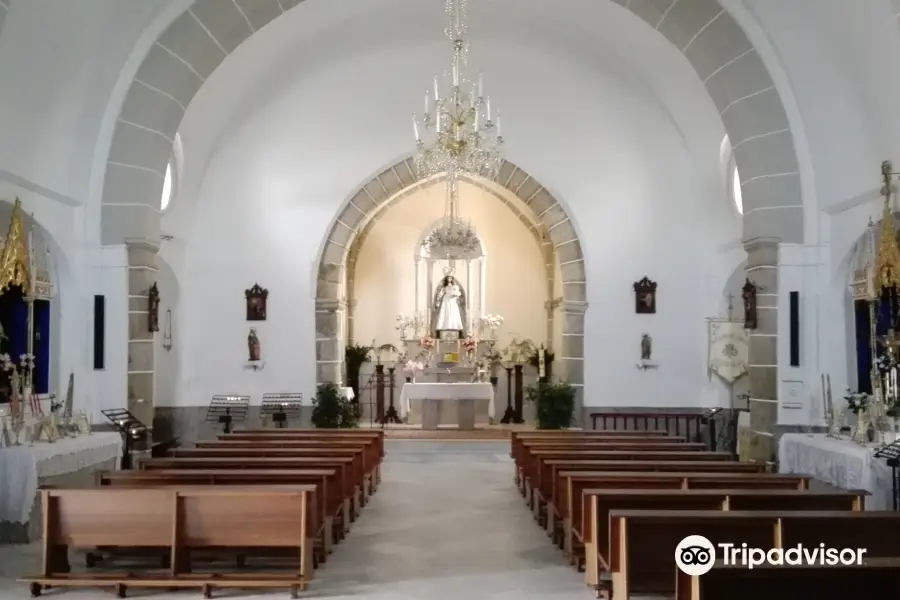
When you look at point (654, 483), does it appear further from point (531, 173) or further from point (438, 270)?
point (438, 270)

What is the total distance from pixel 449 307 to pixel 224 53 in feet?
27.5

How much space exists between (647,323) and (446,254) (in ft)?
18.2

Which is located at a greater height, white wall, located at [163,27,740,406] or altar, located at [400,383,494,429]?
white wall, located at [163,27,740,406]

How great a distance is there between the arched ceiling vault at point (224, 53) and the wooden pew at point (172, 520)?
20.4ft

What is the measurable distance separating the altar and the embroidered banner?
4431mm

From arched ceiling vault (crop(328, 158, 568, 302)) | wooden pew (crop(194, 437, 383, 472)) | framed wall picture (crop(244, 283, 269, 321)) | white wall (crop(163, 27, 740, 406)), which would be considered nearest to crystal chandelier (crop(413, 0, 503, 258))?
white wall (crop(163, 27, 740, 406))

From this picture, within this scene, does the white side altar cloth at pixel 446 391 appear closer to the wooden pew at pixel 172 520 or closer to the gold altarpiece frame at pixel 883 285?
the gold altarpiece frame at pixel 883 285

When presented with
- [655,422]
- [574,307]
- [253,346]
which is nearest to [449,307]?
[574,307]

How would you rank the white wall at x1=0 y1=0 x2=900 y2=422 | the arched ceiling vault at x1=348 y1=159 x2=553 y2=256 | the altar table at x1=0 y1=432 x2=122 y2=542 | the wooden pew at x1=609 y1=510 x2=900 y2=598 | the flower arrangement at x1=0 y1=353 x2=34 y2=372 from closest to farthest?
the wooden pew at x1=609 y1=510 x2=900 y2=598
the altar table at x1=0 y1=432 x2=122 y2=542
the flower arrangement at x1=0 y1=353 x2=34 y2=372
the white wall at x1=0 y1=0 x2=900 y2=422
the arched ceiling vault at x1=348 y1=159 x2=553 y2=256

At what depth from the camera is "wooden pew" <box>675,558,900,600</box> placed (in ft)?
11.7

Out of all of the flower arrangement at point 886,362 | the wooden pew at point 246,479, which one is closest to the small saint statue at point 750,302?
the flower arrangement at point 886,362

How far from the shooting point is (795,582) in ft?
12.6

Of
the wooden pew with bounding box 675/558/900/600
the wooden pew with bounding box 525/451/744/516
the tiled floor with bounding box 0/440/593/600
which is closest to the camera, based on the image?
the wooden pew with bounding box 675/558/900/600

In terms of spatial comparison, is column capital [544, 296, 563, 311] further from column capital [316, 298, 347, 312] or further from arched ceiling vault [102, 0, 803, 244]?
arched ceiling vault [102, 0, 803, 244]
